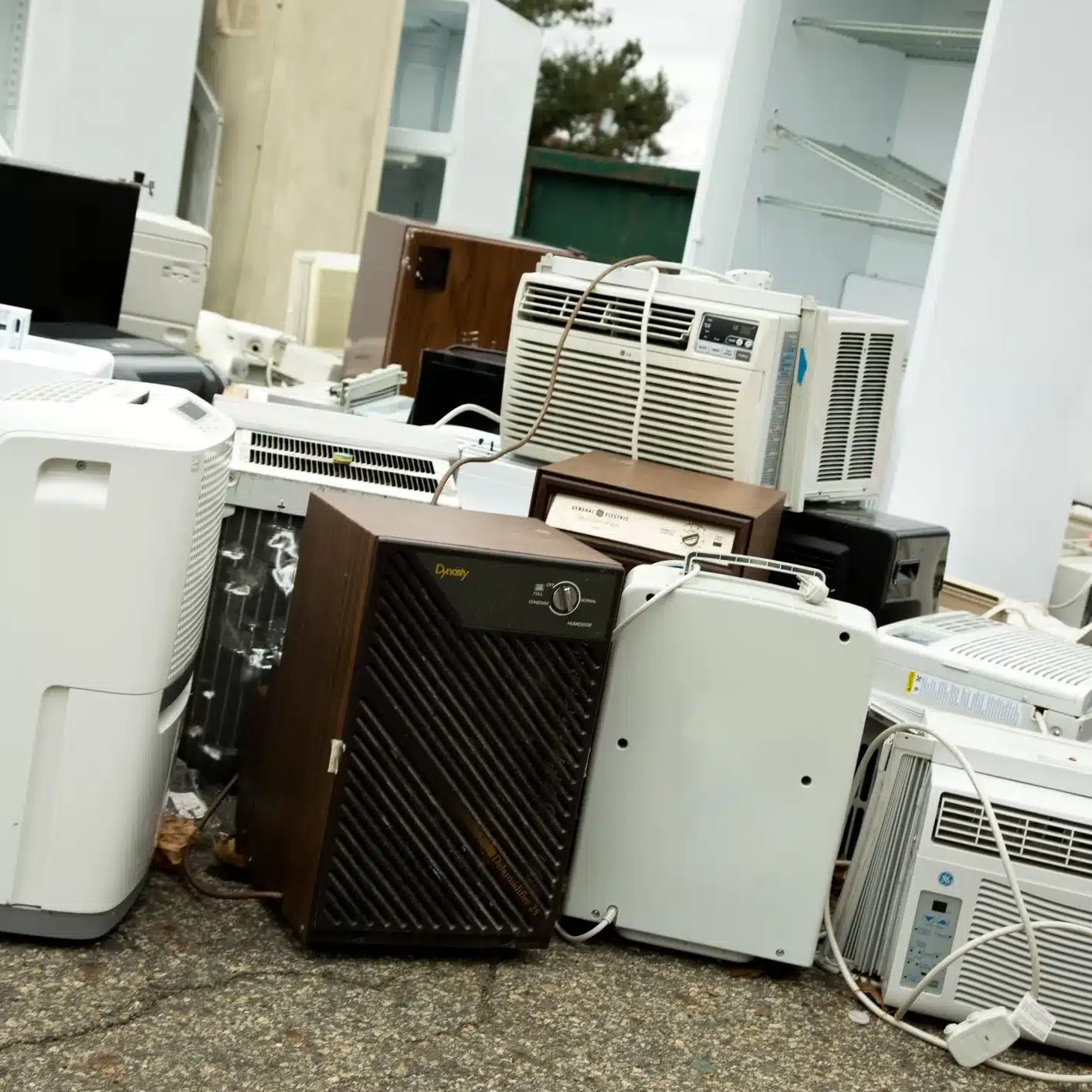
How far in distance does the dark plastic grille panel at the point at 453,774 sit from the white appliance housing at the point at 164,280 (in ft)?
8.47

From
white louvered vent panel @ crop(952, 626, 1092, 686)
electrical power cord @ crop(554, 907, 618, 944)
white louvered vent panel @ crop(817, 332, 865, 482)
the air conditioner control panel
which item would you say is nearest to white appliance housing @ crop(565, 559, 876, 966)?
electrical power cord @ crop(554, 907, 618, 944)

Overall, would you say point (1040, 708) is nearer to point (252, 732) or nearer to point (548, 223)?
point (252, 732)

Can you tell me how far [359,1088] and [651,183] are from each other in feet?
22.1

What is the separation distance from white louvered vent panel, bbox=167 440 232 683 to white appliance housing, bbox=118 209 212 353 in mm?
2380

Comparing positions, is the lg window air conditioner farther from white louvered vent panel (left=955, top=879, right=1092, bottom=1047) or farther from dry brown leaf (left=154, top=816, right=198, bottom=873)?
white louvered vent panel (left=955, top=879, right=1092, bottom=1047)

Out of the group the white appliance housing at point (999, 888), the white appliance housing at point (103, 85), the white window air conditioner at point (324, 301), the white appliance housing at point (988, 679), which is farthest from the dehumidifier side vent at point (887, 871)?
the white appliance housing at point (103, 85)

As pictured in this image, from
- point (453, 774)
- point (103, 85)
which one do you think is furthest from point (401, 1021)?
point (103, 85)

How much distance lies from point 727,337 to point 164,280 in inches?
85.4

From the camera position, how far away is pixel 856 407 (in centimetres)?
263

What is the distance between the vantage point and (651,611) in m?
1.79

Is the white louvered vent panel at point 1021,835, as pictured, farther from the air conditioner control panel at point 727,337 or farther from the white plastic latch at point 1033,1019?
the air conditioner control panel at point 727,337

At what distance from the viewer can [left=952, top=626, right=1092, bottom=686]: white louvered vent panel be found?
7.07 feet

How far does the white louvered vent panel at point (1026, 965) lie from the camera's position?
68.1 inches

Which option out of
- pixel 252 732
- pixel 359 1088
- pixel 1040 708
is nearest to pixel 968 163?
pixel 1040 708
